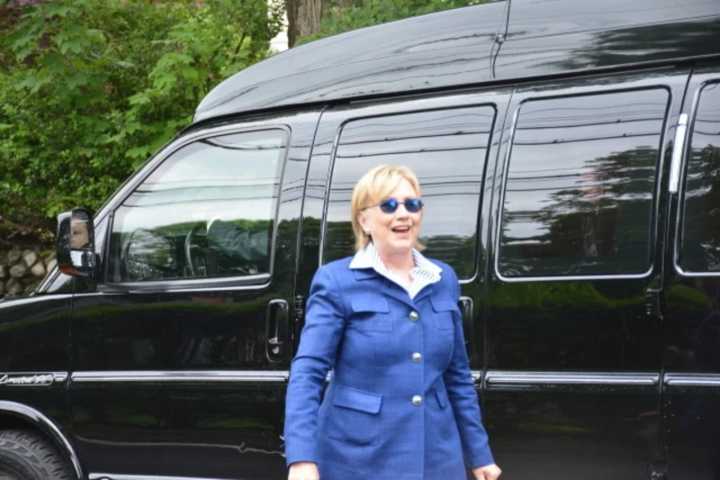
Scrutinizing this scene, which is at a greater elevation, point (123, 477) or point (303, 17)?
point (303, 17)

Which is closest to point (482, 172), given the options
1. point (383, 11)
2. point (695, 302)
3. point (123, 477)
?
point (695, 302)

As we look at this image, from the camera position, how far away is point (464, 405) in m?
3.75

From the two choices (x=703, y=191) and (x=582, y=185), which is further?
(x=582, y=185)

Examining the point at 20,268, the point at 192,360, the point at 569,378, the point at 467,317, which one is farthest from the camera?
the point at 20,268

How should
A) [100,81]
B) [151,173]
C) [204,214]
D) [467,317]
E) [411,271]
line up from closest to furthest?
[411,271]
[467,317]
[204,214]
[151,173]
[100,81]

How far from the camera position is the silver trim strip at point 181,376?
509cm

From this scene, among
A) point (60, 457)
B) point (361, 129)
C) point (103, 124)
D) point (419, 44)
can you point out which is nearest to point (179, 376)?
point (60, 457)

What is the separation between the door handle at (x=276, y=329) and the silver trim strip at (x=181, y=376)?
8cm

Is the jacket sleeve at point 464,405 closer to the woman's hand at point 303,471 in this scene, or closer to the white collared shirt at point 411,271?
the white collared shirt at point 411,271

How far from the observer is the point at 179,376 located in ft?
17.5

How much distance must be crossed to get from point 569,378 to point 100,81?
263 inches

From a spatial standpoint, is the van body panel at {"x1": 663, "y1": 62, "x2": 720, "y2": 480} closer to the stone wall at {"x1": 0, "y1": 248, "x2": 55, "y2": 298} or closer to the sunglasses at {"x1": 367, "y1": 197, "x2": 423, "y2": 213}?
the sunglasses at {"x1": 367, "y1": 197, "x2": 423, "y2": 213}

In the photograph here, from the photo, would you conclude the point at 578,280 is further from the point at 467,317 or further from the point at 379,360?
the point at 379,360

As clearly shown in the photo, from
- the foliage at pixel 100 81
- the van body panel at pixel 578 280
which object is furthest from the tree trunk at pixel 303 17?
the van body panel at pixel 578 280
